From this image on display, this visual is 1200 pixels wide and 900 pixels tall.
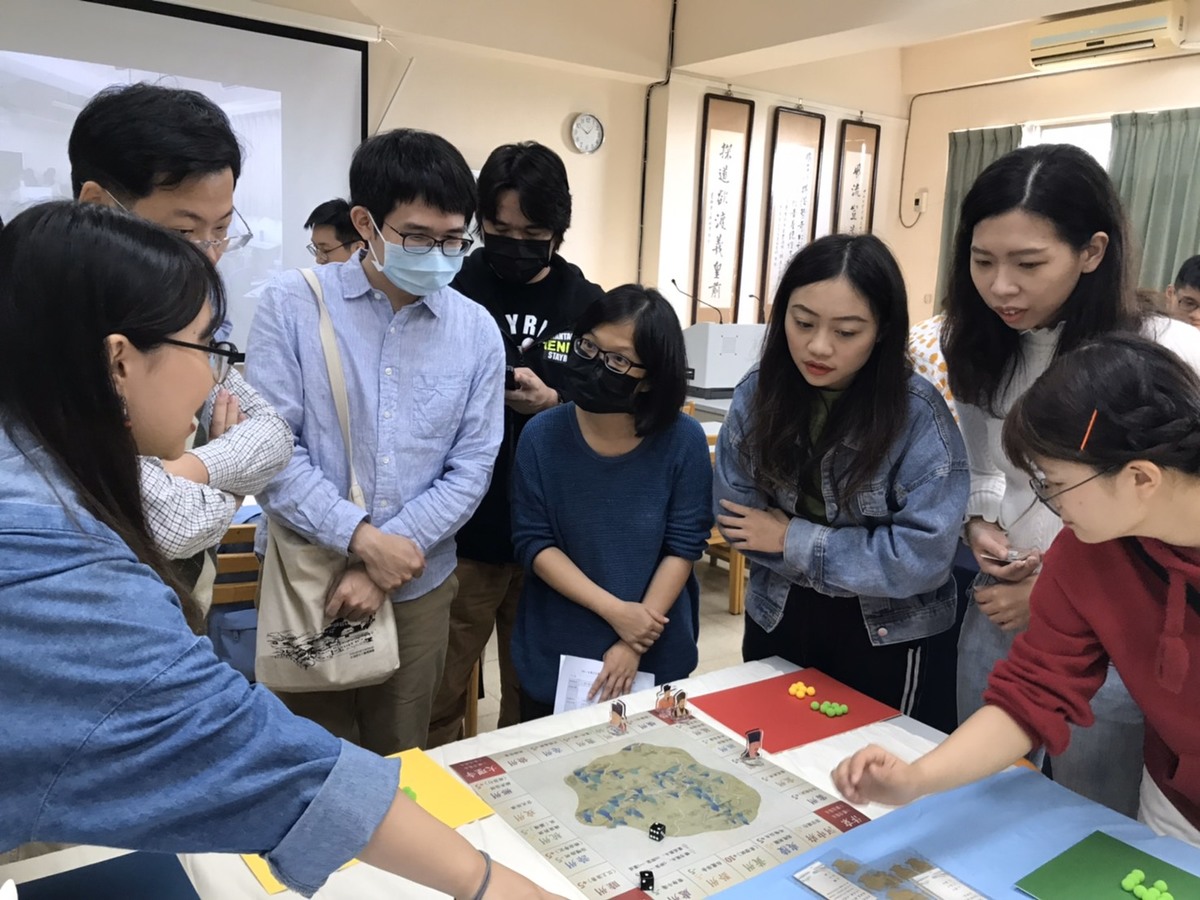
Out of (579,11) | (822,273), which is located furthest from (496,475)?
(579,11)

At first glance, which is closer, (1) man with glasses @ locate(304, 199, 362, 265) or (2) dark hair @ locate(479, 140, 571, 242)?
(2) dark hair @ locate(479, 140, 571, 242)

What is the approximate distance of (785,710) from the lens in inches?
54.7

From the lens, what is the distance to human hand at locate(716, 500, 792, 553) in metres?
1.50

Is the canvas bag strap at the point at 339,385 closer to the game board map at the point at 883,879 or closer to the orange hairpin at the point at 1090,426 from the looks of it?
the game board map at the point at 883,879

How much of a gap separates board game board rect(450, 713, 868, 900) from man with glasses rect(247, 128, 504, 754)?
521 mm

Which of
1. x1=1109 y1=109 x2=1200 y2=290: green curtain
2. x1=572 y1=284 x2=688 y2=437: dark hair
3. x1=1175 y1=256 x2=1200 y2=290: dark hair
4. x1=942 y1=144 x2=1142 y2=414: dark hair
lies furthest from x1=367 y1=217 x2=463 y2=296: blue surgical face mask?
x1=1109 y1=109 x2=1200 y2=290: green curtain

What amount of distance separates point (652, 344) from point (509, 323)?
553mm

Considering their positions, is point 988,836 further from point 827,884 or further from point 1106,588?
point 1106,588

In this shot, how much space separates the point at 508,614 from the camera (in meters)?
2.16

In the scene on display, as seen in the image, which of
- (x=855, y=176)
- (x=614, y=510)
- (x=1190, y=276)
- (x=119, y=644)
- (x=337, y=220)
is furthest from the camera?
(x=855, y=176)

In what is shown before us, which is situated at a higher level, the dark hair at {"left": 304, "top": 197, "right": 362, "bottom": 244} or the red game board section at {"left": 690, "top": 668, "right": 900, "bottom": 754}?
the dark hair at {"left": 304, "top": 197, "right": 362, "bottom": 244}

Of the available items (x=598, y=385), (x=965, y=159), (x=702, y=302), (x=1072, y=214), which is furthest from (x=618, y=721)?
(x=965, y=159)

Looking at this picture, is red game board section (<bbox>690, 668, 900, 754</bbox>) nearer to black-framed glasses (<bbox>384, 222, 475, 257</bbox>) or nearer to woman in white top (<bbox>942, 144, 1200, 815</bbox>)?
woman in white top (<bbox>942, 144, 1200, 815</bbox>)

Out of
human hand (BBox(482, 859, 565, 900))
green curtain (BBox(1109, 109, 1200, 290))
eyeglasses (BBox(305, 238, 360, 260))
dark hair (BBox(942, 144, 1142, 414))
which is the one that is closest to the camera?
human hand (BBox(482, 859, 565, 900))
